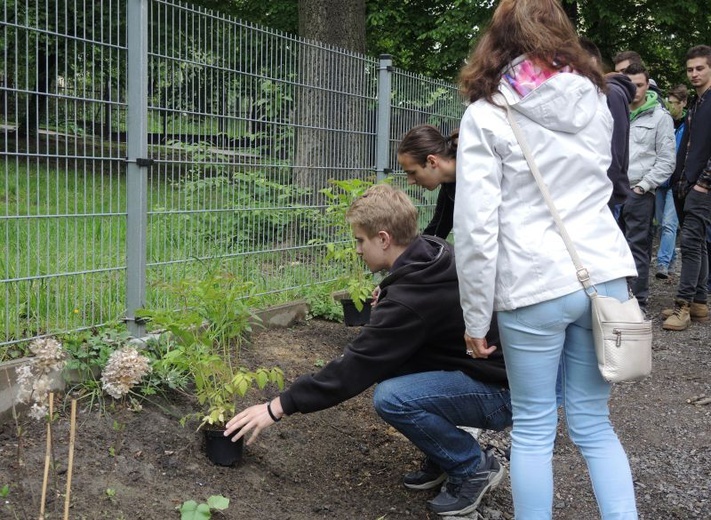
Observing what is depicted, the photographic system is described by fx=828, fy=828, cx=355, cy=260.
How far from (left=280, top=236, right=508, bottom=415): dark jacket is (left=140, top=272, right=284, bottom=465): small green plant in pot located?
35cm

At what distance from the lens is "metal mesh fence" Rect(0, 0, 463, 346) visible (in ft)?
12.4

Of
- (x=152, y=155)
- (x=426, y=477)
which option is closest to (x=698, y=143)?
(x=426, y=477)

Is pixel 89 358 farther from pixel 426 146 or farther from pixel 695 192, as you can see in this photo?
pixel 695 192

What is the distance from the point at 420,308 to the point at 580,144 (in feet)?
2.90

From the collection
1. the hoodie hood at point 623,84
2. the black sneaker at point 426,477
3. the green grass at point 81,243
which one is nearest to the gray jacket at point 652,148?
the hoodie hood at point 623,84

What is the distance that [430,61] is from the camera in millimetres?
14969

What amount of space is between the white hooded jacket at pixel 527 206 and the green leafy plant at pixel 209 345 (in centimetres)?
124

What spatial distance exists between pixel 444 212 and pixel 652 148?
309 cm

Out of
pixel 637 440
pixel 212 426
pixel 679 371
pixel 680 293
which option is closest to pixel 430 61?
pixel 680 293

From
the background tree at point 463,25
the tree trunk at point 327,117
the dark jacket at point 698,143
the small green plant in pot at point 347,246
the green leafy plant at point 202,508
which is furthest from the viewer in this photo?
the background tree at point 463,25

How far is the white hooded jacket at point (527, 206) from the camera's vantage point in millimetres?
2584

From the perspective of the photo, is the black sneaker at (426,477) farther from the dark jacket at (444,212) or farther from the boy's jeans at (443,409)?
the dark jacket at (444,212)

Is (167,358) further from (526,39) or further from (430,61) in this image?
(430,61)

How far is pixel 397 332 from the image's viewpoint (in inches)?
125
